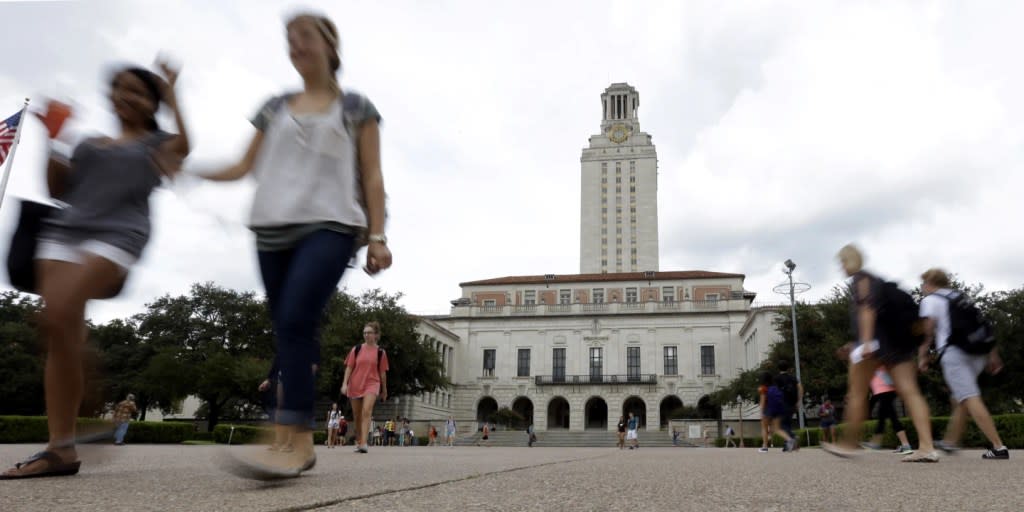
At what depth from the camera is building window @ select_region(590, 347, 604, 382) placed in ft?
199

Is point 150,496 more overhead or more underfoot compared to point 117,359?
more underfoot

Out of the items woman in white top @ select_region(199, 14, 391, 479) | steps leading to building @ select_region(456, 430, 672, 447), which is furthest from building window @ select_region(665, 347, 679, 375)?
woman in white top @ select_region(199, 14, 391, 479)

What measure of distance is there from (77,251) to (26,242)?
0.30 meters

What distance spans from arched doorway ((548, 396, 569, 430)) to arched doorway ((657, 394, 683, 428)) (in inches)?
350

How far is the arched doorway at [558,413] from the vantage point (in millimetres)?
64938

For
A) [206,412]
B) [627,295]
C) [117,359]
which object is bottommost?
[206,412]

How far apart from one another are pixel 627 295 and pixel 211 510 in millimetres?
64315

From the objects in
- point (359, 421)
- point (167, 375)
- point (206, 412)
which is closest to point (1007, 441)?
point (359, 421)

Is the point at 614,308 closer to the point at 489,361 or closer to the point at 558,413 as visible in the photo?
the point at 489,361

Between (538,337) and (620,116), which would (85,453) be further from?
(620,116)

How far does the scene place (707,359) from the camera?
59.2m

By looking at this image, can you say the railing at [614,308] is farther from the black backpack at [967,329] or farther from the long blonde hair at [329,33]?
the long blonde hair at [329,33]

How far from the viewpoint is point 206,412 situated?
53.2 meters

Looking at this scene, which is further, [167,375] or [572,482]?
[167,375]
